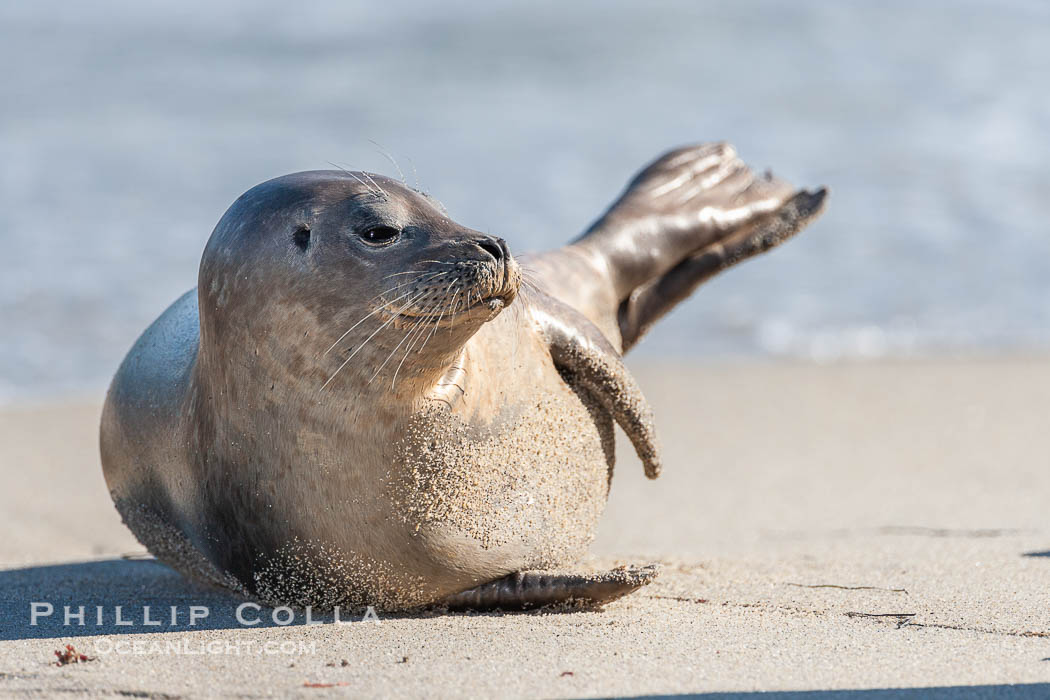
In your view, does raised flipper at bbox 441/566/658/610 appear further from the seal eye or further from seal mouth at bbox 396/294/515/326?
the seal eye

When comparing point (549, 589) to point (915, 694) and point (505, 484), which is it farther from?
point (915, 694)

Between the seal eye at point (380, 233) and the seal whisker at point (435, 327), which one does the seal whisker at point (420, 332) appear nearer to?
the seal whisker at point (435, 327)

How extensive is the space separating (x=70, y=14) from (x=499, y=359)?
62.0 ft

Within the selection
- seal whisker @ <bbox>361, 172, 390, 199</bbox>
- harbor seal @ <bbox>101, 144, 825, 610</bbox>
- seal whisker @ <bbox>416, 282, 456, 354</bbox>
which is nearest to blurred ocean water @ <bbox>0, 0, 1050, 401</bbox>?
harbor seal @ <bbox>101, 144, 825, 610</bbox>

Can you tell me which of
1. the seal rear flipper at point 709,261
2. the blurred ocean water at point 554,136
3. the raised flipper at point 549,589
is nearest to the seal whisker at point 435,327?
the raised flipper at point 549,589

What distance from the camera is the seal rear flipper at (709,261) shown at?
560 cm

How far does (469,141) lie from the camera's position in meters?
15.1

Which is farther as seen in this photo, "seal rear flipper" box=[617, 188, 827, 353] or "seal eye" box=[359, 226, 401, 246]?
"seal rear flipper" box=[617, 188, 827, 353]

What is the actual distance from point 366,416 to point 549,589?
0.75 metres

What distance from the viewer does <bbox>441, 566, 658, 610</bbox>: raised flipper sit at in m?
3.60

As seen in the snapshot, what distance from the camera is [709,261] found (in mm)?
5730

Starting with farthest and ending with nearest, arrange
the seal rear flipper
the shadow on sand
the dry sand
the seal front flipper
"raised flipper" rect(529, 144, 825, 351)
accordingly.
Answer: the seal rear flipper → "raised flipper" rect(529, 144, 825, 351) → the seal front flipper → the dry sand → the shadow on sand

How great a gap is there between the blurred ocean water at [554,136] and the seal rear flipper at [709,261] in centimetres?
346

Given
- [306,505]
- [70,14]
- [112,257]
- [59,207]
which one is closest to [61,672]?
[306,505]
